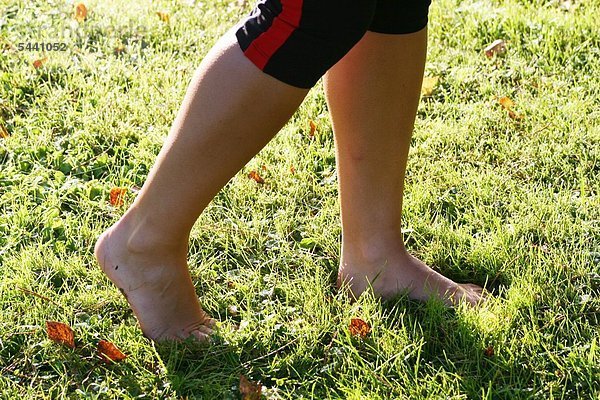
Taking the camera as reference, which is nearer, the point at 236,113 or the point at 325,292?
the point at 236,113

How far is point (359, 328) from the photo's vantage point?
2.11 meters

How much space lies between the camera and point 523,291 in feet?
7.30

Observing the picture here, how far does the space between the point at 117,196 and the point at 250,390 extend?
3.15 ft

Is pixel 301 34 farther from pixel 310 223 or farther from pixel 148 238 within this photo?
pixel 310 223

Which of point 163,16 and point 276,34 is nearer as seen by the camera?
point 276,34

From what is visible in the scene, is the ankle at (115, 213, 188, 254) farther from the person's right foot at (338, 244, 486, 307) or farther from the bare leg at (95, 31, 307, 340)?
the person's right foot at (338, 244, 486, 307)

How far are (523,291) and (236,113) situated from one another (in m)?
0.91

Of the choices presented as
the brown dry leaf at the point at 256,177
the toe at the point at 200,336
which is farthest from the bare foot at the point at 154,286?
the brown dry leaf at the point at 256,177

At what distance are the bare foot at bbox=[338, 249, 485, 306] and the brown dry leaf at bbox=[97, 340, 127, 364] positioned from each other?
0.59 metres

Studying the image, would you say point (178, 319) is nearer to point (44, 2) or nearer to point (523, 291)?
point (523, 291)

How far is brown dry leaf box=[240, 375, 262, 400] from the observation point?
6.36ft

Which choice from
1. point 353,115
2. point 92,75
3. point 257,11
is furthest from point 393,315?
point 92,75

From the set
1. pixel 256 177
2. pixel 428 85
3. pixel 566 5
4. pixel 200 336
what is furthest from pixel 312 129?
pixel 566 5

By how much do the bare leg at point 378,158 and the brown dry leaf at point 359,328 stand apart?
0.47 feet
